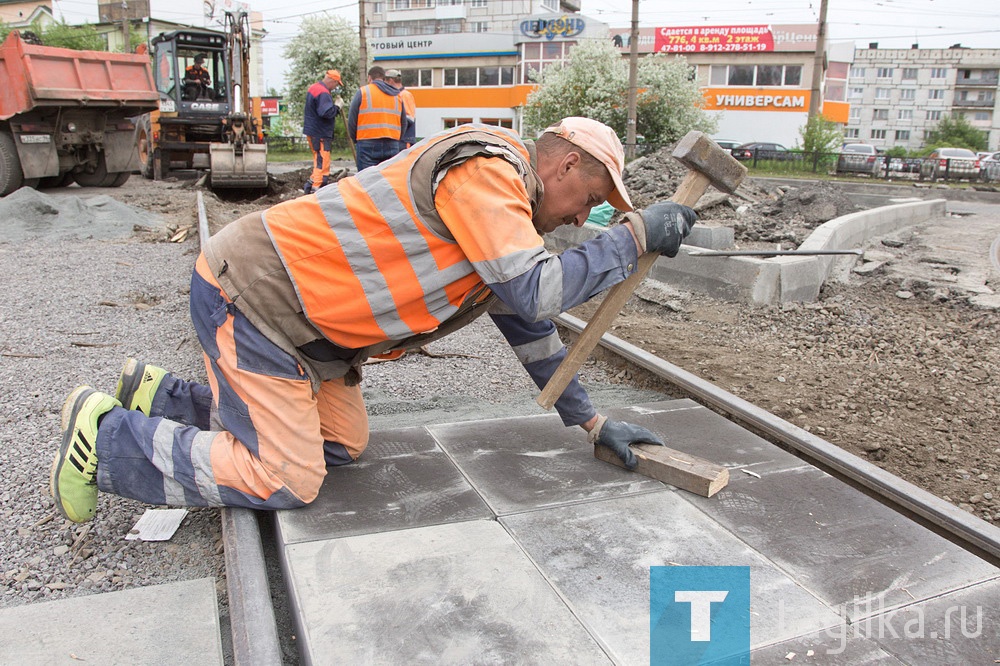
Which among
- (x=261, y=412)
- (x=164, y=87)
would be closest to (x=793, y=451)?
(x=261, y=412)

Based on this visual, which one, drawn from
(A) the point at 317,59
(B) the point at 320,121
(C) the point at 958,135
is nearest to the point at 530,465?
(B) the point at 320,121

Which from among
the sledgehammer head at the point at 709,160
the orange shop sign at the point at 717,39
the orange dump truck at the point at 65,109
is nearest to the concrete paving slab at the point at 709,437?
the sledgehammer head at the point at 709,160

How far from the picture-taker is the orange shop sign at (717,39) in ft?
158

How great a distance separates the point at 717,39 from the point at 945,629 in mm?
52475

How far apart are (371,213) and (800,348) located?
3864mm

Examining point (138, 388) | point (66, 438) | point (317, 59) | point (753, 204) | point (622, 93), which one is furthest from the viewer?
point (317, 59)

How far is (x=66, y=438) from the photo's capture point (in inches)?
103

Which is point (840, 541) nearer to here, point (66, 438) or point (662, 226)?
point (662, 226)

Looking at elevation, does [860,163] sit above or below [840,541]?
above

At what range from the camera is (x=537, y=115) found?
35406 millimetres

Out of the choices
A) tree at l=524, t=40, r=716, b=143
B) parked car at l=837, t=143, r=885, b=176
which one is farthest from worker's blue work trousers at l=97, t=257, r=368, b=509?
tree at l=524, t=40, r=716, b=143

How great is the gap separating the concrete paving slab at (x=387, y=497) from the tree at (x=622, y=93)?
28.6 meters

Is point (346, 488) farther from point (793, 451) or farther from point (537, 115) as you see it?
point (537, 115)

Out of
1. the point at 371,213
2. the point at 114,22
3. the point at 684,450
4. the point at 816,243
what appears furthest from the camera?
the point at 114,22
